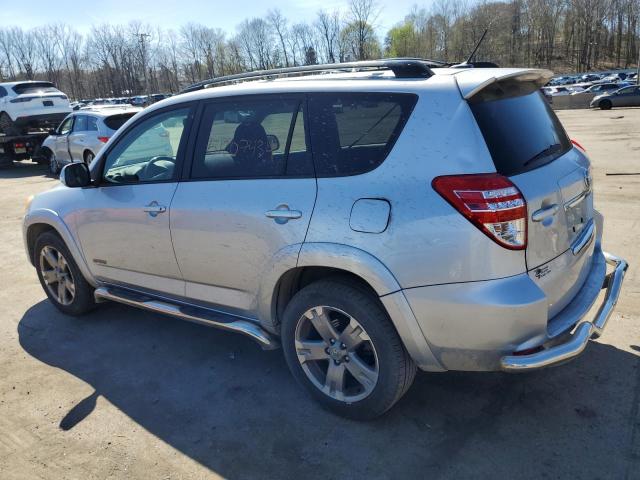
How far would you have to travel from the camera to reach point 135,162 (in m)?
4.02

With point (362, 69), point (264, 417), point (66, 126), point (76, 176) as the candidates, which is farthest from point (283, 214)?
point (66, 126)

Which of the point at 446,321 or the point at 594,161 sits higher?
the point at 446,321

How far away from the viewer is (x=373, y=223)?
266cm

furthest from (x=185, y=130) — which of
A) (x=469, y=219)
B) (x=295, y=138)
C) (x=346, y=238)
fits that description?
(x=469, y=219)

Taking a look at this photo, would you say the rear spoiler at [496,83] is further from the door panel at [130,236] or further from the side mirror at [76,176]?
the side mirror at [76,176]

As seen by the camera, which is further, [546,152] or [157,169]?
[157,169]

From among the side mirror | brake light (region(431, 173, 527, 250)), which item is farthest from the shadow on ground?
the side mirror

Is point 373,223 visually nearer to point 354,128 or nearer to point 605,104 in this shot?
point 354,128

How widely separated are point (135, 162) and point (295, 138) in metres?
1.56

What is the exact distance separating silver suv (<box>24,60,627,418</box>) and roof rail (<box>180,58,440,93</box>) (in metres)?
0.01

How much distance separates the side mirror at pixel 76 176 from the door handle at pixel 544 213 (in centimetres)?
326

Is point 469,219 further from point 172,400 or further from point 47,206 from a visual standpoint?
point 47,206

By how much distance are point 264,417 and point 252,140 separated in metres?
1.69

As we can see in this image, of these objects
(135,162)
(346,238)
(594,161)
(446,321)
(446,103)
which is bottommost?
(594,161)
